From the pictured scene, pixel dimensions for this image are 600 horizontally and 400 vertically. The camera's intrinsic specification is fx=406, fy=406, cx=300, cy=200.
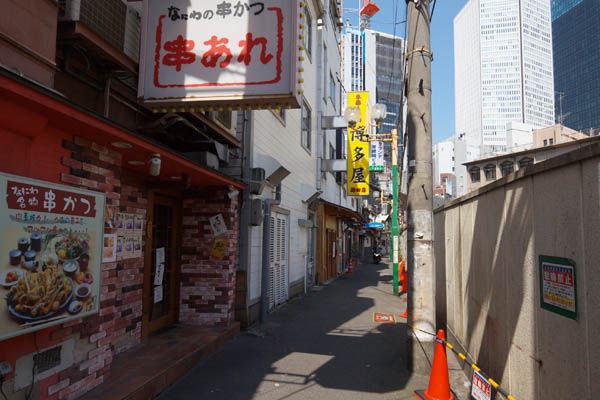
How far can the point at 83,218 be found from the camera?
3.90 m

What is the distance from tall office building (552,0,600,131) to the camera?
168375 mm

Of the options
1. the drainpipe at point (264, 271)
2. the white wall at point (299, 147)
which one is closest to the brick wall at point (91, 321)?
the white wall at point (299, 147)

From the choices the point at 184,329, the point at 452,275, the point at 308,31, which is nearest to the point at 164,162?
the point at 184,329

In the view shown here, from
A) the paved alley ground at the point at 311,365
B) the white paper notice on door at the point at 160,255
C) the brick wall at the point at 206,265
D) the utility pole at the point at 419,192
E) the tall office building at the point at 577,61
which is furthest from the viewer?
the tall office building at the point at 577,61

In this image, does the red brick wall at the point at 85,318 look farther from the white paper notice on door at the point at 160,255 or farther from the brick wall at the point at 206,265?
the brick wall at the point at 206,265

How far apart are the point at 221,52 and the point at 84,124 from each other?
2177 mm

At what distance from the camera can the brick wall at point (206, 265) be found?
7.44 m

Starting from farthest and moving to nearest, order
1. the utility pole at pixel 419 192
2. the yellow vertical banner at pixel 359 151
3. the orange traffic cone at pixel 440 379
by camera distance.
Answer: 1. the yellow vertical banner at pixel 359 151
2. the utility pole at pixel 419 192
3. the orange traffic cone at pixel 440 379

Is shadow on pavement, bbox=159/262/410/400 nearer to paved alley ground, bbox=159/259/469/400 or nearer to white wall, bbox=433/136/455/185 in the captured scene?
paved alley ground, bbox=159/259/469/400

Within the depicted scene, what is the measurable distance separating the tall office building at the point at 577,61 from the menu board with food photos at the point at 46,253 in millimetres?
193117

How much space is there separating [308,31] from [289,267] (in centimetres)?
917

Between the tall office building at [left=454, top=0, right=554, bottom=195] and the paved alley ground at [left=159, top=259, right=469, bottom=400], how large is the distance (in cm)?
15498

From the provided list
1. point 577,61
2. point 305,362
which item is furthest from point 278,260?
point 577,61

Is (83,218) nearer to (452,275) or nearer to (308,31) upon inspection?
(452,275)
